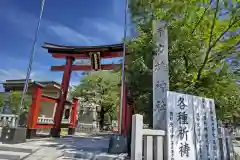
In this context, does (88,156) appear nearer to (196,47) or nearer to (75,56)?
(196,47)

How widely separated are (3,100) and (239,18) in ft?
70.3

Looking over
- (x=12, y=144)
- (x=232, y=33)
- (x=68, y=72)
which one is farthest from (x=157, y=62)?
(x=68, y=72)

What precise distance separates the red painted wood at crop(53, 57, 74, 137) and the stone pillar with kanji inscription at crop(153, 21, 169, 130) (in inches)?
288

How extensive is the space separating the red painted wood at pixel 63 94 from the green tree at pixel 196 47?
5456 millimetres

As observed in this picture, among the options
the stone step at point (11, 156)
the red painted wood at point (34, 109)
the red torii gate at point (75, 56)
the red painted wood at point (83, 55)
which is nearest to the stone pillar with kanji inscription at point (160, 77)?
the stone step at point (11, 156)

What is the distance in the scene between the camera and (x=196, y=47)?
5.72m

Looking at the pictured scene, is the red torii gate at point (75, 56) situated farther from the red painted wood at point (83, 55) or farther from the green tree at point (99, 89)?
the green tree at point (99, 89)

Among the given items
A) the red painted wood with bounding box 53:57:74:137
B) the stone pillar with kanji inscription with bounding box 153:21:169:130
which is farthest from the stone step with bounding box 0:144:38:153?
the red painted wood with bounding box 53:57:74:137

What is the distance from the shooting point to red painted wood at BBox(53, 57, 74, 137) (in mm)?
10323

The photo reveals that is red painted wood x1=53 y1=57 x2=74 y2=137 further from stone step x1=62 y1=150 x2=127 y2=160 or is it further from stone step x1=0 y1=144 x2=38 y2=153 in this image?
stone step x1=62 y1=150 x2=127 y2=160

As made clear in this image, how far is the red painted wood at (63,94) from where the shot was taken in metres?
10.3

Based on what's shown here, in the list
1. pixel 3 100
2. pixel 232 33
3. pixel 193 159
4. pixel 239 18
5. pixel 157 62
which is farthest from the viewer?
pixel 3 100

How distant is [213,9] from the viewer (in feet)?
16.1

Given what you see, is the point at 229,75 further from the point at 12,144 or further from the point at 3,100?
the point at 3,100
